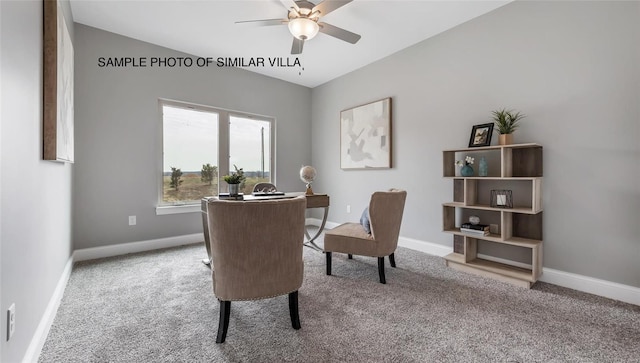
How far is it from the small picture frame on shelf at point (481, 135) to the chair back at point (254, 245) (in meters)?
2.11

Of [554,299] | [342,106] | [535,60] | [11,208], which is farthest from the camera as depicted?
[342,106]

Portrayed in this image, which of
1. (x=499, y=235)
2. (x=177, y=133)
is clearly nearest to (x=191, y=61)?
(x=177, y=133)

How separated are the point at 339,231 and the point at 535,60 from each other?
2.44m

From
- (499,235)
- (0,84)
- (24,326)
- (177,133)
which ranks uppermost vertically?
(177,133)

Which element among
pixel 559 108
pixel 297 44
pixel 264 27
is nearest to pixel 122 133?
pixel 264 27

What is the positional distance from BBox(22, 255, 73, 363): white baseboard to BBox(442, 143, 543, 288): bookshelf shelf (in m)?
3.18

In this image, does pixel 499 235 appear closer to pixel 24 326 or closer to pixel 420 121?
pixel 420 121

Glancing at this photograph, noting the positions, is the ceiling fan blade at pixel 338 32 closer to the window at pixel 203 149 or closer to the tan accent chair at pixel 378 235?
the tan accent chair at pixel 378 235

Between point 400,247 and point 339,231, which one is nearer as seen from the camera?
point 339,231

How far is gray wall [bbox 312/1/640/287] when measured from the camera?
6.76 feet

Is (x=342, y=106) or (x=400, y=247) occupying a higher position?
(x=342, y=106)

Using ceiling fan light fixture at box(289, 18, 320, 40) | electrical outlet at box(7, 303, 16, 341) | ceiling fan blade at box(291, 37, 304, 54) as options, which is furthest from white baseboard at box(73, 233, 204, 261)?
ceiling fan light fixture at box(289, 18, 320, 40)

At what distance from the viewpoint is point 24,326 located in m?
1.31

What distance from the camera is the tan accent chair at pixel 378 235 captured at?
7.76ft
